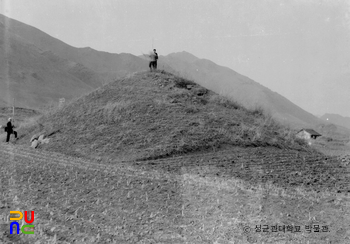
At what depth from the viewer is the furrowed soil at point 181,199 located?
4.86m

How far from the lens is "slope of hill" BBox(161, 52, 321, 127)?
91.3 meters

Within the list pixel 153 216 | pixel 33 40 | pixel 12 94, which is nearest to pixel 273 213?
pixel 153 216

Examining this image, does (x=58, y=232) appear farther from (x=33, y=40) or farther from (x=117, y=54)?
(x=117, y=54)

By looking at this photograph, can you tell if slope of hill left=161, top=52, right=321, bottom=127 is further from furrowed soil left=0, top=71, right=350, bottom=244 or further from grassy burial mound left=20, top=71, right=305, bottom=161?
furrowed soil left=0, top=71, right=350, bottom=244

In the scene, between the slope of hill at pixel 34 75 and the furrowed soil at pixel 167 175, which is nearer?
the furrowed soil at pixel 167 175

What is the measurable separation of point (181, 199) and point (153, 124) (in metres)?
6.63

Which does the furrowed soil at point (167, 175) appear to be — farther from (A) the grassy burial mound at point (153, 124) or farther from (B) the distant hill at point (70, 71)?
(B) the distant hill at point (70, 71)

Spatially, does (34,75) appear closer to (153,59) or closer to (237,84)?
(153,59)

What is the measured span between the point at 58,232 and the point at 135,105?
33.1ft

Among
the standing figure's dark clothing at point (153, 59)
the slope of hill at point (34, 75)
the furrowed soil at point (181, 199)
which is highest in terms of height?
the slope of hill at point (34, 75)

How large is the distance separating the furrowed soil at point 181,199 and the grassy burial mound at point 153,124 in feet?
3.95

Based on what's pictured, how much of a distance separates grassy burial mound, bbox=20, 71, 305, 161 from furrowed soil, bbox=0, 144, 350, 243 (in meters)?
1.20

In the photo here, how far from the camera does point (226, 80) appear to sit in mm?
107562

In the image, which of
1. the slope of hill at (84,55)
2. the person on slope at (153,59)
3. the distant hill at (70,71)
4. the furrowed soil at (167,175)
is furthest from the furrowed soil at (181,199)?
the slope of hill at (84,55)
